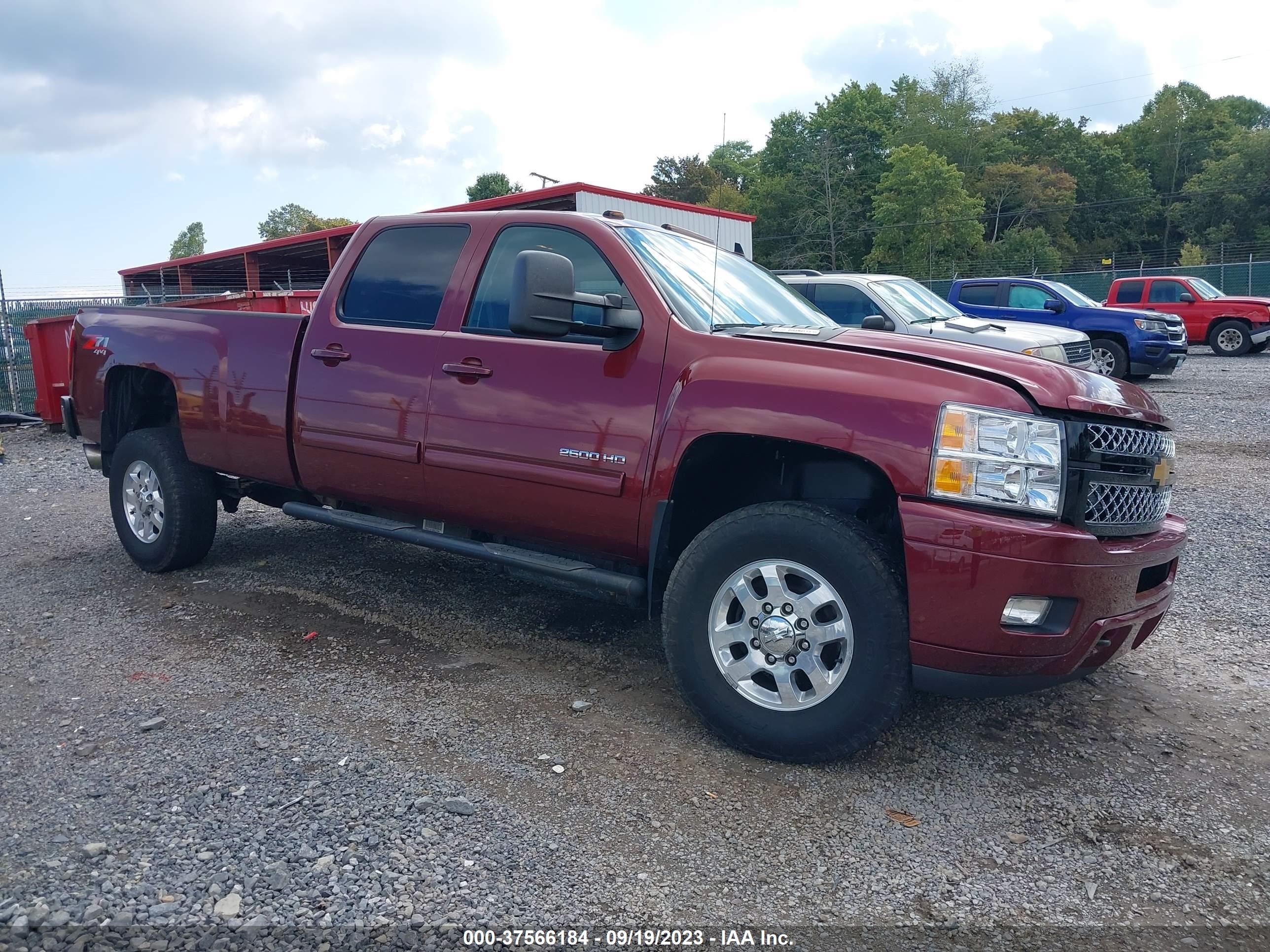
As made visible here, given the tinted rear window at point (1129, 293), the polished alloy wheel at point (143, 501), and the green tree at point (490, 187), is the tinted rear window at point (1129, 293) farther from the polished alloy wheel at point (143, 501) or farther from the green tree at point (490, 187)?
the green tree at point (490, 187)

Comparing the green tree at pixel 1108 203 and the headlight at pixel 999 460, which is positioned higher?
the green tree at pixel 1108 203

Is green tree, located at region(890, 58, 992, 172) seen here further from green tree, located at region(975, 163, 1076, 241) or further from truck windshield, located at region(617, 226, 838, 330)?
truck windshield, located at region(617, 226, 838, 330)

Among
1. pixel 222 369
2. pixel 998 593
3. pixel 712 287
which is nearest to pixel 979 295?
pixel 712 287

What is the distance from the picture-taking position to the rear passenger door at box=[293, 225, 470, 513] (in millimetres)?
4422

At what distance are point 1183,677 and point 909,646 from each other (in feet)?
5.98

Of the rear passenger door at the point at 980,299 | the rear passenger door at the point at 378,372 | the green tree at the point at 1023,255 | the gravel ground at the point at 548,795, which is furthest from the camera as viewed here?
the green tree at the point at 1023,255

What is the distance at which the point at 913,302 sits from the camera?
1111 centimetres

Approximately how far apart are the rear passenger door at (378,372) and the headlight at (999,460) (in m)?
2.31

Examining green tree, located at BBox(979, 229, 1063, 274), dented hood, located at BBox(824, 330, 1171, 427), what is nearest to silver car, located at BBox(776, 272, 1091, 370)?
dented hood, located at BBox(824, 330, 1171, 427)

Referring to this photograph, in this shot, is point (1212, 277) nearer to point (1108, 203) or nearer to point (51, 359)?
point (51, 359)

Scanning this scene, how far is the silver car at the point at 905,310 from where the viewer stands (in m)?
10.3

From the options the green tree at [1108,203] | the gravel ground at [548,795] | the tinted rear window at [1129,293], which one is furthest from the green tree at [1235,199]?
the gravel ground at [548,795]

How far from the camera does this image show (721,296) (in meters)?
4.20

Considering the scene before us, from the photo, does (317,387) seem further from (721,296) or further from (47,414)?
(47,414)
